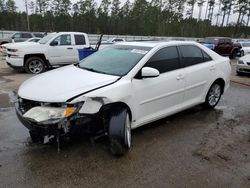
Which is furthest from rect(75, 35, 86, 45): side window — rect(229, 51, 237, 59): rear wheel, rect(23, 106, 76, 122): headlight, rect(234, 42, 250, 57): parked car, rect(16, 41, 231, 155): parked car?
rect(229, 51, 237, 59): rear wheel

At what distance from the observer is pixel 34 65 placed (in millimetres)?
10641

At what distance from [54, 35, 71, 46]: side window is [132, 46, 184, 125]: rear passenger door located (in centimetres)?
735

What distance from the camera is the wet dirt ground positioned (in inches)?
119

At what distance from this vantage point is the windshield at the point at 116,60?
405 centimetres

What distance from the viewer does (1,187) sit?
112 inches

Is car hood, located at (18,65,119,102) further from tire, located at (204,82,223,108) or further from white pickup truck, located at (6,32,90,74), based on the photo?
white pickup truck, located at (6,32,90,74)

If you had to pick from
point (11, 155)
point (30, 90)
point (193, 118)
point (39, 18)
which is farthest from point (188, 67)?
point (39, 18)

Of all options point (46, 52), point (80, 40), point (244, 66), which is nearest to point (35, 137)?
point (46, 52)

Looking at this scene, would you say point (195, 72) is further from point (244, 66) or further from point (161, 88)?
point (244, 66)

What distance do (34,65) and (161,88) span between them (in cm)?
791

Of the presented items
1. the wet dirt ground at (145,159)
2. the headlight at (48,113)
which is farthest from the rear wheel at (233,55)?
the headlight at (48,113)

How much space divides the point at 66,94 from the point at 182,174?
1.81m

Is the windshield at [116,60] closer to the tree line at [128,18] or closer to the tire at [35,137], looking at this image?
the tire at [35,137]

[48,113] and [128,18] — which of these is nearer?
[48,113]
